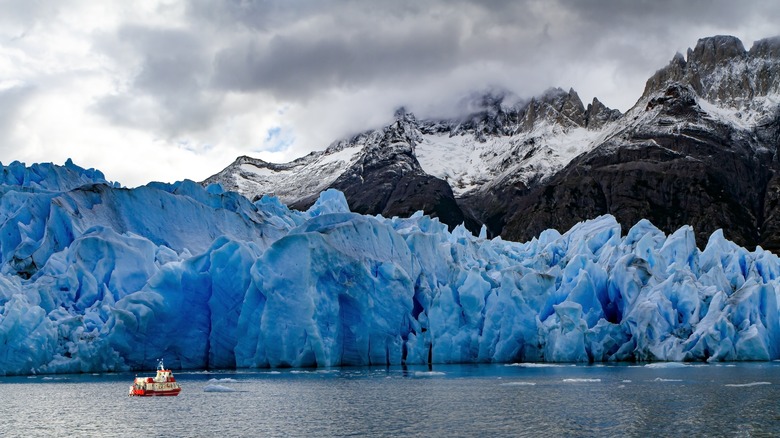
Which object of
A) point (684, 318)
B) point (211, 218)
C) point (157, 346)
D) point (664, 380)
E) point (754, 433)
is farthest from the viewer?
point (211, 218)

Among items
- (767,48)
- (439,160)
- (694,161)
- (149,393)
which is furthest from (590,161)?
(149,393)

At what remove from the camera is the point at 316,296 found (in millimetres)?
37219

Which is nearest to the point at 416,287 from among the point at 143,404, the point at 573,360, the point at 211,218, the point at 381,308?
the point at 381,308

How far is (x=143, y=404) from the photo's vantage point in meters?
26.7

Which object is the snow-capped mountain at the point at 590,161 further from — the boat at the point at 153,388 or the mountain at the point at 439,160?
the boat at the point at 153,388

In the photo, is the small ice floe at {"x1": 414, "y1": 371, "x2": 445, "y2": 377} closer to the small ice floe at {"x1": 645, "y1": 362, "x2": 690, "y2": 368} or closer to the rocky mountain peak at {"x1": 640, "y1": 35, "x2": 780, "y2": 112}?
the small ice floe at {"x1": 645, "y1": 362, "x2": 690, "y2": 368}

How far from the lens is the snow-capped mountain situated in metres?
107

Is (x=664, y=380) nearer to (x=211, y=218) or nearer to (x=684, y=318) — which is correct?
(x=684, y=318)

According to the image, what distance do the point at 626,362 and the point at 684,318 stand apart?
3.49m

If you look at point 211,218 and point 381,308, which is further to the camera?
point 211,218

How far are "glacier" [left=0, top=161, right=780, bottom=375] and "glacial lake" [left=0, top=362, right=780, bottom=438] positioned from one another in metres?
2.15

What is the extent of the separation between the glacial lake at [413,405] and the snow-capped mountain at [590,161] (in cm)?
7070

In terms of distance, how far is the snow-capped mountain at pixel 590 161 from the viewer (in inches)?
4210

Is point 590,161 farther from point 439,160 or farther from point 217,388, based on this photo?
point 217,388
